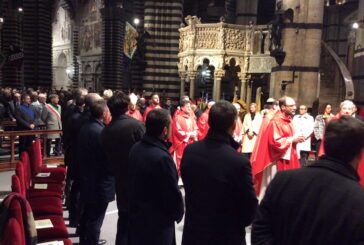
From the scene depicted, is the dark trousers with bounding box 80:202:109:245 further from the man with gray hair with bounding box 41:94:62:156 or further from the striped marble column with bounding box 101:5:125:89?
the striped marble column with bounding box 101:5:125:89

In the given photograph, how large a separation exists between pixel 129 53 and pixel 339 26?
13.2 metres

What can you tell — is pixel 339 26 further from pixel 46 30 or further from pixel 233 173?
pixel 233 173

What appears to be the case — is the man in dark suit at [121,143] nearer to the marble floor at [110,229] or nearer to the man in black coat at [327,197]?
the marble floor at [110,229]

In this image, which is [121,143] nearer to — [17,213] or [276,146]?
[17,213]

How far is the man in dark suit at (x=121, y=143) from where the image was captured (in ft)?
13.1

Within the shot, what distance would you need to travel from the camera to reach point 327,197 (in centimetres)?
187

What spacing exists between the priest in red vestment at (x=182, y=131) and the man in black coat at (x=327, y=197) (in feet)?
20.3

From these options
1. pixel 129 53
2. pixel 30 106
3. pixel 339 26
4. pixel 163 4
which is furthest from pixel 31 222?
A: pixel 339 26

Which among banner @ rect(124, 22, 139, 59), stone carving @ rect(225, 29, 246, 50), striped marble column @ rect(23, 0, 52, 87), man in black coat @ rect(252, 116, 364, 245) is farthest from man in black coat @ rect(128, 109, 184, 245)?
striped marble column @ rect(23, 0, 52, 87)

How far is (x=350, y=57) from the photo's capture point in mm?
21406

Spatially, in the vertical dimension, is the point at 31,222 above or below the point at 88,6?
below

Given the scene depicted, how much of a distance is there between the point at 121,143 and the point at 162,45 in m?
17.2

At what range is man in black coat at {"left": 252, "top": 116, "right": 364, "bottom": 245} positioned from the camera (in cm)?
182

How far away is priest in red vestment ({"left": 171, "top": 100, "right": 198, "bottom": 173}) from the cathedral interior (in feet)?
12.1
